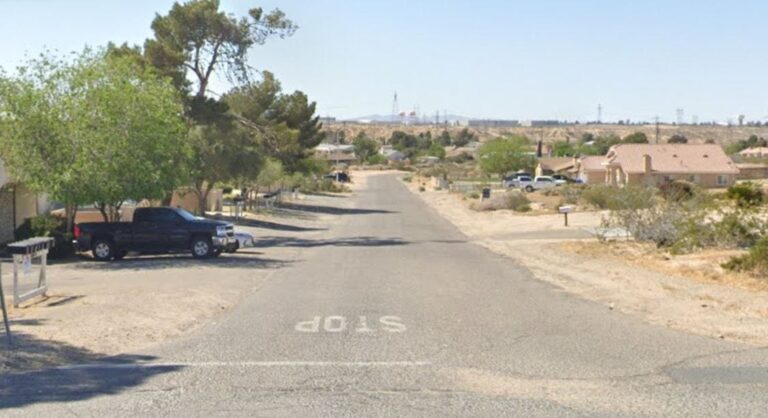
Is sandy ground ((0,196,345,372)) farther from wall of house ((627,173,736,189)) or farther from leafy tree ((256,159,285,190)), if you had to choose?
wall of house ((627,173,736,189))

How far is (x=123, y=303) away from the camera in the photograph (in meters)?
19.9

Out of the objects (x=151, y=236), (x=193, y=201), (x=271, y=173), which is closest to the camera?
(x=151, y=236)

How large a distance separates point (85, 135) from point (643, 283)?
18.0m

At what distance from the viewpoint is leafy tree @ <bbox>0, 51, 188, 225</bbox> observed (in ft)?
107

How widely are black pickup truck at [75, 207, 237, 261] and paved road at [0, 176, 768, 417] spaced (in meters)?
12.2

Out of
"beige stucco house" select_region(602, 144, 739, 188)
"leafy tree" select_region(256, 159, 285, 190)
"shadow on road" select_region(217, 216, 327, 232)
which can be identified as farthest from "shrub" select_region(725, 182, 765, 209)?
"beige stucco house" select_region(602, 144, 739, 188)

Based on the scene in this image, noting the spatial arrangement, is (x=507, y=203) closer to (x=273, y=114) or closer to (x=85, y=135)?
(x=273, y=114)

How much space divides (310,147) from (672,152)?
35.9m

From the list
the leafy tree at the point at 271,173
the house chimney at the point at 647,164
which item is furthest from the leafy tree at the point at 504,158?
the leafy tree at the point at 271,173

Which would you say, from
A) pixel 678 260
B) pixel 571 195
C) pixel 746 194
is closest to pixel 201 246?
pixel 678 260

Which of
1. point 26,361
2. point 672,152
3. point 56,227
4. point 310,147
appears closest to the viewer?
point 26,361

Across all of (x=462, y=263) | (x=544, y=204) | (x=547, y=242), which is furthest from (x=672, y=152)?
(x=462, y=263)

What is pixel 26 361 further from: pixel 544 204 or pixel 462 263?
pixel 544 204

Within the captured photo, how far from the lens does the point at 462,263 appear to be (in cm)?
3200
